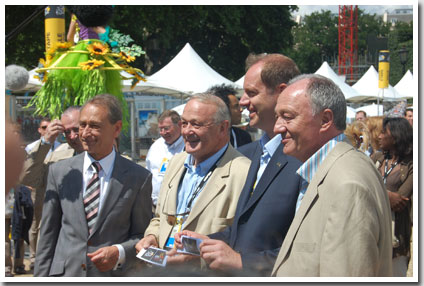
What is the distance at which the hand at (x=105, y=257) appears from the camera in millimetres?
3491

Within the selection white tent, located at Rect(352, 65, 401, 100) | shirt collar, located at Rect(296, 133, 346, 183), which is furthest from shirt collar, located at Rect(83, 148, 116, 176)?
white tent, located at Rect(352, 65, 401, 100)

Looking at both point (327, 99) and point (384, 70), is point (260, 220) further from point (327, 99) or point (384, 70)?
point (384, 70)

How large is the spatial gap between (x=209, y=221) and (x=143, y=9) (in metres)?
19.8

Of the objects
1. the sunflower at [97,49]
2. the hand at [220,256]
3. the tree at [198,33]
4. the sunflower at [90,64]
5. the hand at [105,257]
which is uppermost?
the tree at [198,33]

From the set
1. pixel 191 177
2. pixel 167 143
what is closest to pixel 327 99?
pixel 191 177

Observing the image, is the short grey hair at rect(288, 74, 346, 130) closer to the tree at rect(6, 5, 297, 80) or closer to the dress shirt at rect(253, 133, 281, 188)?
the dress shirt at rect(253, 133, 281, 188)

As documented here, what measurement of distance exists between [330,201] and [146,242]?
1.64m

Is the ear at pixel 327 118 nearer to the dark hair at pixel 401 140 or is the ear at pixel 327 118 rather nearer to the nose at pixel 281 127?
the nose at pixel 281 127

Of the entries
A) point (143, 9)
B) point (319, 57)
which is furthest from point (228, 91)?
point (319, 57)

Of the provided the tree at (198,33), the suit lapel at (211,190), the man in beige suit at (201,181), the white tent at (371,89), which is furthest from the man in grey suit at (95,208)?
the white tent at (371,89)

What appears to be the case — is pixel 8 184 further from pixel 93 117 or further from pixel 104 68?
pixel 104 68

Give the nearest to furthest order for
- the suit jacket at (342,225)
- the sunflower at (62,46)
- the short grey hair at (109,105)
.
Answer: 1. the suit jacket at (342,225)
2. the short grey hair at (109,105)
3. the sunflower at (62,46)

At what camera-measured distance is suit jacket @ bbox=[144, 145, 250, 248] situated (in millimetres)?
3414

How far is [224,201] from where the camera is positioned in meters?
3.44
